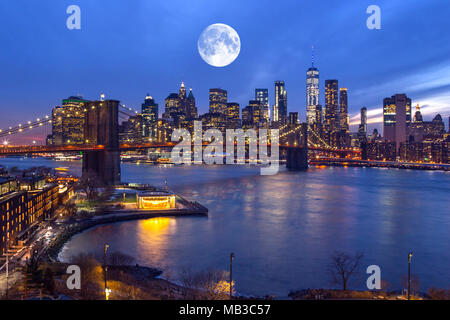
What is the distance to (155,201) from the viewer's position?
79.9 feet

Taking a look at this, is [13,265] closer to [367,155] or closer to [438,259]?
[438,259]

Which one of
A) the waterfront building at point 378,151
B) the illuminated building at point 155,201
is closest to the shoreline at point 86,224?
the illuminated building at point 155,201

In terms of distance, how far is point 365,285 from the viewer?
12.2 m

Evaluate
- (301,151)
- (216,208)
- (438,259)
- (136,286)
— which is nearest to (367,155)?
(301,151)

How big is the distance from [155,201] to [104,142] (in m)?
12.0

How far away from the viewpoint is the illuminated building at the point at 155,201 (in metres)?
24.0

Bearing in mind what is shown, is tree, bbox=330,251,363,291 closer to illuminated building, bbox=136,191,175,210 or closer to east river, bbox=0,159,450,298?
east river, bbox=0,159,450,298

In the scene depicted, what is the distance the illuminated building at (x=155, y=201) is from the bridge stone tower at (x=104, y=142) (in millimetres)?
9520

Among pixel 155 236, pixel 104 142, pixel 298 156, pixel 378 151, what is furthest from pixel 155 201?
pixel 378 151

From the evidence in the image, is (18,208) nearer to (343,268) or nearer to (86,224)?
(86,224)

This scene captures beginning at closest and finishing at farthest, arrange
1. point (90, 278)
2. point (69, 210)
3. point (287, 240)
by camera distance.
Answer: point (90, 278) → point (287, 240) → point (69, 210)

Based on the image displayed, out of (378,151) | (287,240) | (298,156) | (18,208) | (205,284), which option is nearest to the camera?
(205,284)

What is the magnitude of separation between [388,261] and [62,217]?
634 inches

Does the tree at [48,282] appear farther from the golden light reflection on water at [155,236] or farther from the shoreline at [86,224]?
the golden light reflection on water at [155,236]
